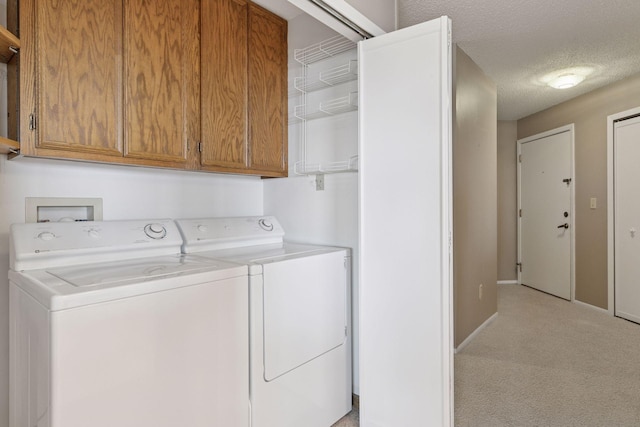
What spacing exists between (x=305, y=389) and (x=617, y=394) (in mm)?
1952

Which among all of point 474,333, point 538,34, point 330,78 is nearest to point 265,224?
point 330,78

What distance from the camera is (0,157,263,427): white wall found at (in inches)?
60.7

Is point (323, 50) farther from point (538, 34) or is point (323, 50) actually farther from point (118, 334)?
point (118, 334)

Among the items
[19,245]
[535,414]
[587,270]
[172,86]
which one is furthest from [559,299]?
[19,245]

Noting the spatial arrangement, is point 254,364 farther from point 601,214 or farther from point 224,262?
point 601,214

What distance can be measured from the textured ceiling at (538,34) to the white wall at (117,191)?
3.93 ft

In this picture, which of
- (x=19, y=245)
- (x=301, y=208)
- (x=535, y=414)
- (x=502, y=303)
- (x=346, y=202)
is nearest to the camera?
(x=19, y=245)

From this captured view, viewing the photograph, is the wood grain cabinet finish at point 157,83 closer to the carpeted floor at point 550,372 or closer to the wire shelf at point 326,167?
the wire shelf at point 326,167

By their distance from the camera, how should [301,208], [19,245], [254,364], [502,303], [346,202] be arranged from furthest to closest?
1. [502,303]
2. [301,208]
3. [346,202]
4. [254,364]
5. [19,245]

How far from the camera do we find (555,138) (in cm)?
423

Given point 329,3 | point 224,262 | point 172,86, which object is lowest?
point 224,262

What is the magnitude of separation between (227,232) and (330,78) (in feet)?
3.62

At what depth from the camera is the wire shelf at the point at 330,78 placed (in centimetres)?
201

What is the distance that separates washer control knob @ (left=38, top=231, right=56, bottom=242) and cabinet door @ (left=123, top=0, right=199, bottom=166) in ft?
1.52
